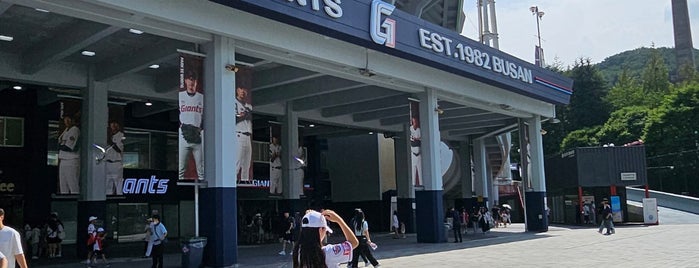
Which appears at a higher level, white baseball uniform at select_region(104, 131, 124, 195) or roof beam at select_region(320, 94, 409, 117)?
roof beam at select_region(320, 94, 409, 117)

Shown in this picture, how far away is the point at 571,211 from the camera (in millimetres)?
40312

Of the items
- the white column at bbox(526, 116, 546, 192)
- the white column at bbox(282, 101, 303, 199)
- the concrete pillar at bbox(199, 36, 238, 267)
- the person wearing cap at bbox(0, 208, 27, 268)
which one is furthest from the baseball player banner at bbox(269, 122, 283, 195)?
the person wearing cap at bbox(0, 208, 27, 268)

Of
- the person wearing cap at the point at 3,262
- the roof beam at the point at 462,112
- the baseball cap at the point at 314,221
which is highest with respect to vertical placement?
the roof beam at the point at 462,112

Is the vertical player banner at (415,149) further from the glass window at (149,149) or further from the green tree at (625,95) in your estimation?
the green tree at (625,95)

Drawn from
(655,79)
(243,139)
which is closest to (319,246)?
(243,139)

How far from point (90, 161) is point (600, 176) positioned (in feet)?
89.7

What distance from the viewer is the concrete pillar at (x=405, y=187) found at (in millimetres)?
34156

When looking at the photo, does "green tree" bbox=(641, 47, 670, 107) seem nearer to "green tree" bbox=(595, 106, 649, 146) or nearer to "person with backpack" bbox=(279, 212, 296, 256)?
"green tree" bbox=(595, 106, 649, 146)

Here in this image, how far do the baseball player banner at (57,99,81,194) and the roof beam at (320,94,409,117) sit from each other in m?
12.0

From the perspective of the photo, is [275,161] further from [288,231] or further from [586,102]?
[586,102]

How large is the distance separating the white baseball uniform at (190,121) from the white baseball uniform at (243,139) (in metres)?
1.12

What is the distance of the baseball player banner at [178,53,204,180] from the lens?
15898 mm

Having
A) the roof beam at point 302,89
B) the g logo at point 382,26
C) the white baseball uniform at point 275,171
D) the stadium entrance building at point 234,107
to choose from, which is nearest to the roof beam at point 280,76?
the stadium entrance building at point 234,107

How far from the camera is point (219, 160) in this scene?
16000 mm
